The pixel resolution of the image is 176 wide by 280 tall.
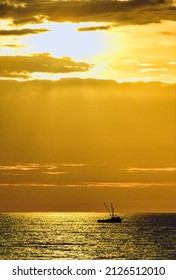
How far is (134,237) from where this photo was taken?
655ft
